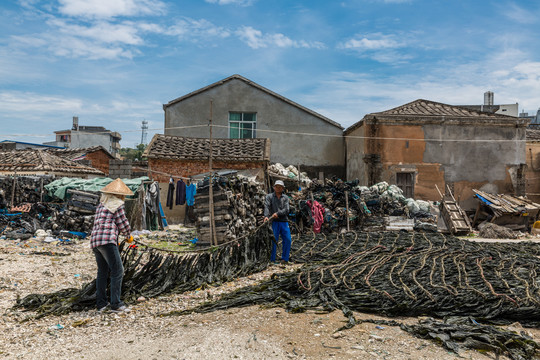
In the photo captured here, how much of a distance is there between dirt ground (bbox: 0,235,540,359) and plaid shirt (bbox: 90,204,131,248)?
36.5 inches

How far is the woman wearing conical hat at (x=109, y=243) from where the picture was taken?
5473 millimetres

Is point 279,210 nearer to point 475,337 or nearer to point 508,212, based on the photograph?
point 475,337

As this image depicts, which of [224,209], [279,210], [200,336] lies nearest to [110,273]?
[200,336]

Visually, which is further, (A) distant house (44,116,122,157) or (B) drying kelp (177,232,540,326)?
(A) distant house (44,116,122,157)

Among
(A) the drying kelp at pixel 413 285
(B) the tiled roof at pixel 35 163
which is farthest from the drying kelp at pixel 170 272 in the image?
(B) the tiled roof at pixel 35 163

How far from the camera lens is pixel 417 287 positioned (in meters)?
5.77

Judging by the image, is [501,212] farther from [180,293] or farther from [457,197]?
[180,293]

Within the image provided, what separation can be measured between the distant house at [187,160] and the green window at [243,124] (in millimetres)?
4619

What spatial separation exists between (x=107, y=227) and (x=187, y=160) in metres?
11.2

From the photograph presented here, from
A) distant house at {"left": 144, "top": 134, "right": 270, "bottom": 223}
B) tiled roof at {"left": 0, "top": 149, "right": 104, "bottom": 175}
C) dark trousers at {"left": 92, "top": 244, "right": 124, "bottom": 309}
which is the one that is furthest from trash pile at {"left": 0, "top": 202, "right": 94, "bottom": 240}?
dark trousers at {"left": 92, "top": 244, "right": 124, "bottom": 309}

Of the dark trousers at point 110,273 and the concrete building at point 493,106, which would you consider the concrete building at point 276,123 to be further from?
the concrete building at point 493,106

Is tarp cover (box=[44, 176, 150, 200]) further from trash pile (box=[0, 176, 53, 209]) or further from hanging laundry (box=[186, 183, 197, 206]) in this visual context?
hanging laundry (box=[186, 183, 197, 206])

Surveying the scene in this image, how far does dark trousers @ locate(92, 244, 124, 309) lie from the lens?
5.53m

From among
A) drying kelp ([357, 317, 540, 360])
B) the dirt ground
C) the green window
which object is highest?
the green window
